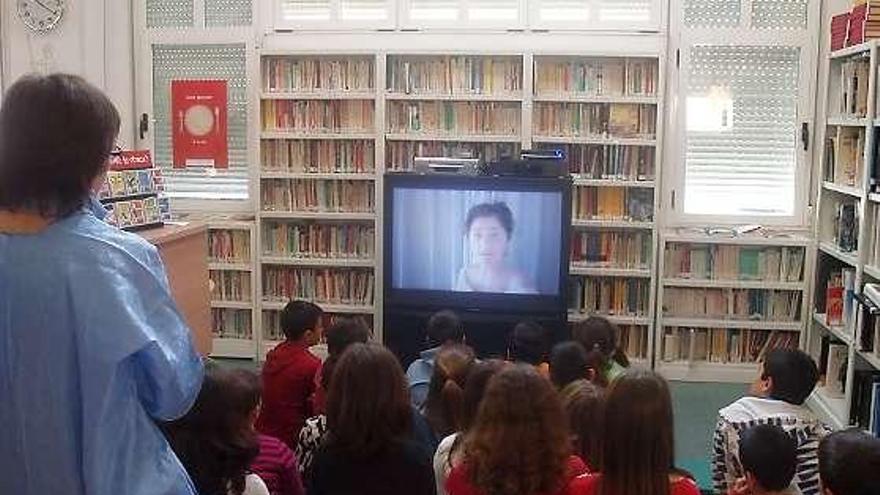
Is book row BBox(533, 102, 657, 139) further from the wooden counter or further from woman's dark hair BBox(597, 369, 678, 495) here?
woman's dark hair BBox(597, 369, 678, 495)

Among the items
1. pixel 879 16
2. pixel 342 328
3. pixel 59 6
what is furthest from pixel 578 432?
pixel 59 6

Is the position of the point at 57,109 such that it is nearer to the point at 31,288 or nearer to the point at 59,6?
the point at 31,288

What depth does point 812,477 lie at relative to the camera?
2.93 m

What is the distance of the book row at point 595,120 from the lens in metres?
5.84

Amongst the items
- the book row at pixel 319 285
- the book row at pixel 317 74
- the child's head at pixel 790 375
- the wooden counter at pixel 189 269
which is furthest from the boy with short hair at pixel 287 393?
the book row at pixel 317 74

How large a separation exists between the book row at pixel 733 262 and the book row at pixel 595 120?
777 mm

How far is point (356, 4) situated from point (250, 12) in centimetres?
71

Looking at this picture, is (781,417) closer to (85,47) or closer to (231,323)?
(231,323)

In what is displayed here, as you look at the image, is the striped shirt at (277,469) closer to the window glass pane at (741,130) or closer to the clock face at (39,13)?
the window glass pane at (741,130)

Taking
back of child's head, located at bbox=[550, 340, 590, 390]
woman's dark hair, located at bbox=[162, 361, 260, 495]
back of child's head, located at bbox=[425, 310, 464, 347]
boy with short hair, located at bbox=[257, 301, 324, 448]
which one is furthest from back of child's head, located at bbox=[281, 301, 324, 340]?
woman's dark hair, located at bbox=[162, 361, 260, 495]

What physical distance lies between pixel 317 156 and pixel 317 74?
53 centimetres

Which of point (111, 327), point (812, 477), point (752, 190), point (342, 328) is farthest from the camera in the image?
point (752, 190)

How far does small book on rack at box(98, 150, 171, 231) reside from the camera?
164 inches

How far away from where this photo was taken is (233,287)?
630 centimetres
